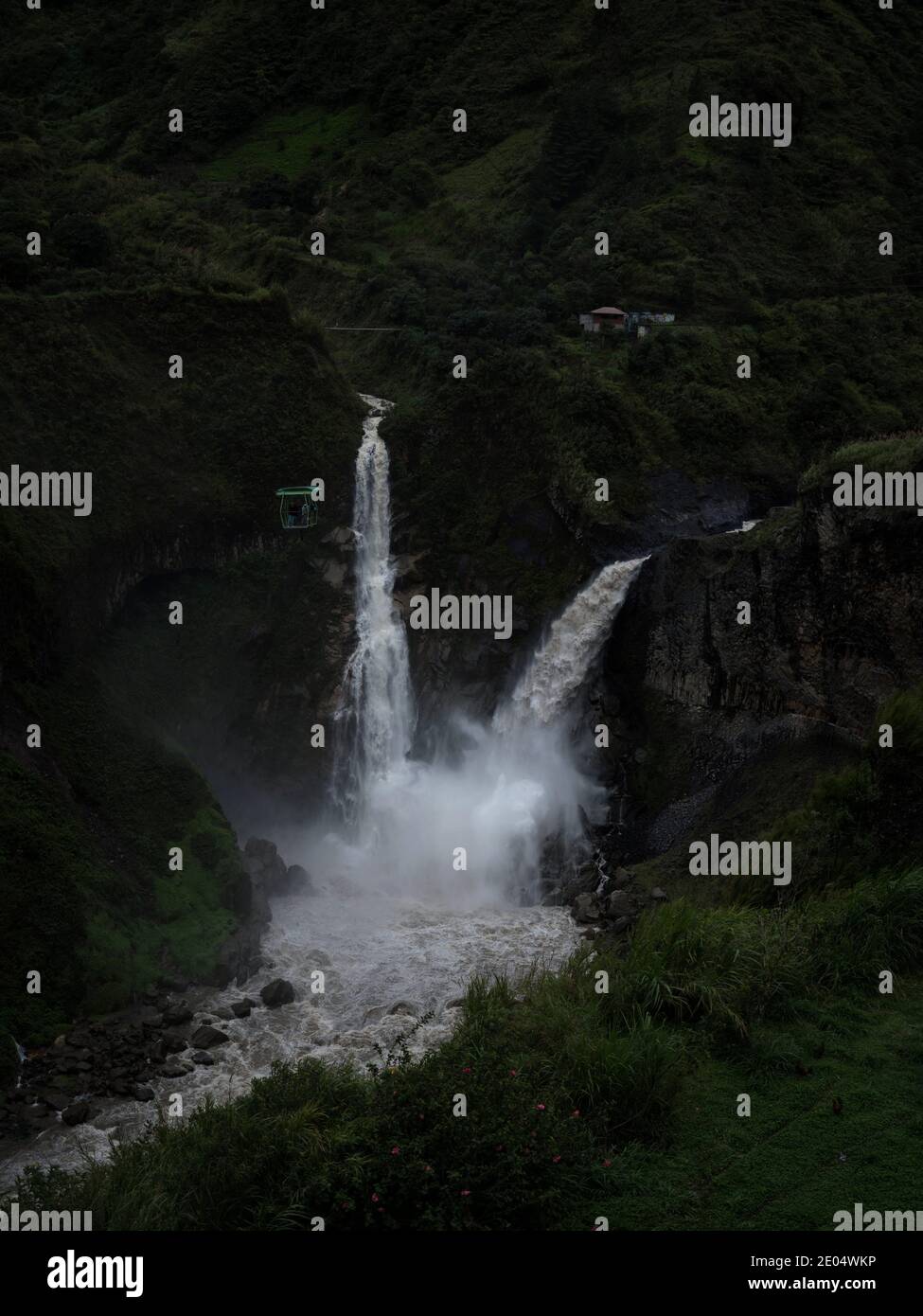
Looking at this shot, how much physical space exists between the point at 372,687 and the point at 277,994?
1203cm

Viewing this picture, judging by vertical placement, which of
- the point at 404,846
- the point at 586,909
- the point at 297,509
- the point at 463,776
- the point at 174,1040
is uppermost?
the point at 297,509

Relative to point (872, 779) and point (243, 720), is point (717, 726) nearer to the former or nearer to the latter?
point (872, 779)

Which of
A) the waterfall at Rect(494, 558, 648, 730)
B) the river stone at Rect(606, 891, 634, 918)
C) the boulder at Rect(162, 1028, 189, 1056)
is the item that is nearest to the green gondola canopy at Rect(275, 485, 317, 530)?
the waterfall at Rect(494, 558, 648, 730)

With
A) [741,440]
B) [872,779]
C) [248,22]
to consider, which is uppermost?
[248,22]

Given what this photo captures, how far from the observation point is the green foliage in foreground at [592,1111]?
11.1 m

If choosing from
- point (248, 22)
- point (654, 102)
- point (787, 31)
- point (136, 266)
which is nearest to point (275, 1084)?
point (136, 266)

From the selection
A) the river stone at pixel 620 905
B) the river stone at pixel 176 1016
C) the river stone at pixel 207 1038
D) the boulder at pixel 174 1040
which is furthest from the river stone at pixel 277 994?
the river stone at pixel 620 905

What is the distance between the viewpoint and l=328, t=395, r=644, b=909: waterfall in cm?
2983

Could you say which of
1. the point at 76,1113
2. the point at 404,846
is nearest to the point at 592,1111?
the point at 76,1113

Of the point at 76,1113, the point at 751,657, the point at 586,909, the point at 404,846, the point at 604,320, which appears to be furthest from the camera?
the point at 604,320

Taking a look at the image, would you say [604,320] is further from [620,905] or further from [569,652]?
[620,905]

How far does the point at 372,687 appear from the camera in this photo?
3328 cm
